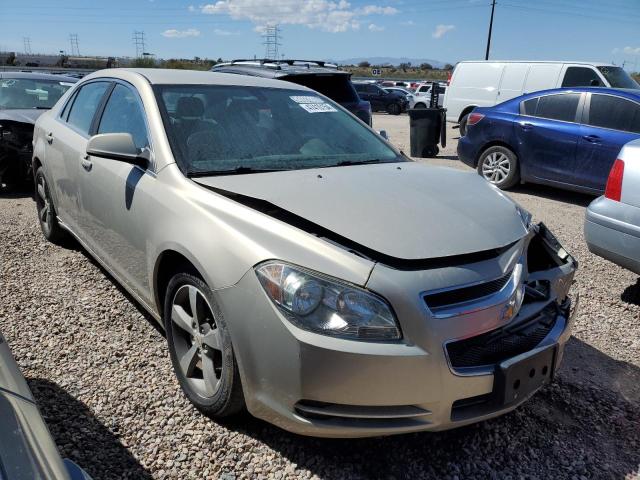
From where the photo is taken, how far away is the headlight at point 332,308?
1.97 m

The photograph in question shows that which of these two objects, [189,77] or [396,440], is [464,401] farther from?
[189,77]

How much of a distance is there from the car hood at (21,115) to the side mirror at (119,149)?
15.0 ft

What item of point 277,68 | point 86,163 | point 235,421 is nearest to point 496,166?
point 277,68

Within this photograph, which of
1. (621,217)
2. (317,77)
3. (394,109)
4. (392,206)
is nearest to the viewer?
(392,206)

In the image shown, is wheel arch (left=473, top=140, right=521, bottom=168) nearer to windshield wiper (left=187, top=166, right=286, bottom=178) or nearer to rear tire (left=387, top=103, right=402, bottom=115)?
windshield wiper (left=187, top=166, right=286, bottom=178)

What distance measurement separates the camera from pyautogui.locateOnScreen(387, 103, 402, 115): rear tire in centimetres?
2855

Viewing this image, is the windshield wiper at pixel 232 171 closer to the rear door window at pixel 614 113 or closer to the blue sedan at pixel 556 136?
the blue sedan at pixel 556 136

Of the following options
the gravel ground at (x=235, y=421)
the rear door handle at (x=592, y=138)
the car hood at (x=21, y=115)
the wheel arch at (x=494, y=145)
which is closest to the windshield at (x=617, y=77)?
the wheel arch at (x=494, y=145)

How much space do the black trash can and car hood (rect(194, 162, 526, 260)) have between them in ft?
27.7

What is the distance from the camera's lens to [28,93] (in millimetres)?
7703

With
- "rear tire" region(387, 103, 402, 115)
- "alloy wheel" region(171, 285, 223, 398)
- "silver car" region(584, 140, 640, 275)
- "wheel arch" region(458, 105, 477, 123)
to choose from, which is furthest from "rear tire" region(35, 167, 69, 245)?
"rear tire" region(387, 103, 402, 115)

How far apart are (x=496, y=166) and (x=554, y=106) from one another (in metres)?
1.16

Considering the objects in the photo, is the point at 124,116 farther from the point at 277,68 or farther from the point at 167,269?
the point at 277,68

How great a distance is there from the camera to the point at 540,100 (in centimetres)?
780
